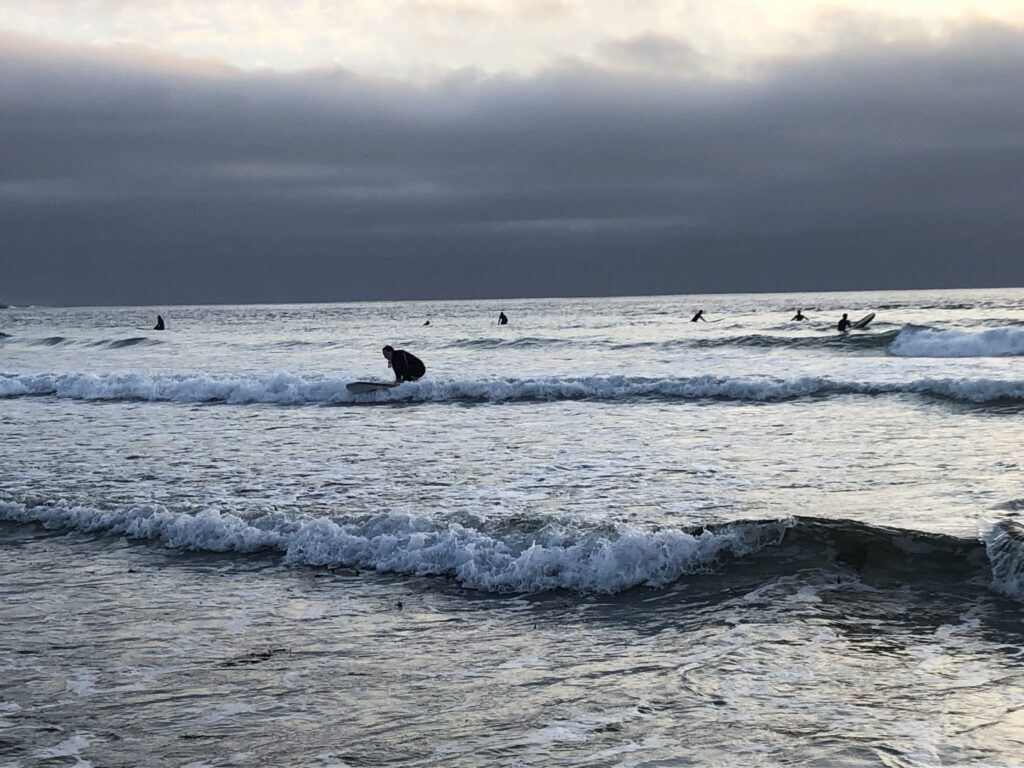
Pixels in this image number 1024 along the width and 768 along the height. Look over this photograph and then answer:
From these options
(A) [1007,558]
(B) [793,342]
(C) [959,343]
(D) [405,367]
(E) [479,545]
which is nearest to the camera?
(A) [1007,558]

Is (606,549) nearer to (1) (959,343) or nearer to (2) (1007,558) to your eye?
(2) (1007,558)

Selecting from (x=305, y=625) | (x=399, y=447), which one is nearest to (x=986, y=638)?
(x=305, y=625)

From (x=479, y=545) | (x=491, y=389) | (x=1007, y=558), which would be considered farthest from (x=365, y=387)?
(x=1007, y=558)

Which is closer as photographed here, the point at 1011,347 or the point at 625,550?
the point at 625,550

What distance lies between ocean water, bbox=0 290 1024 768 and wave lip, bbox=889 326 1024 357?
20.7 meters

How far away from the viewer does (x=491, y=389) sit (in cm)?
2500

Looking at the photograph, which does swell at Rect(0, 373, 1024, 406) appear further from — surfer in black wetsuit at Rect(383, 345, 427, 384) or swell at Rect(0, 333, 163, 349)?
swell at Rect(0, 333, 163, 349)

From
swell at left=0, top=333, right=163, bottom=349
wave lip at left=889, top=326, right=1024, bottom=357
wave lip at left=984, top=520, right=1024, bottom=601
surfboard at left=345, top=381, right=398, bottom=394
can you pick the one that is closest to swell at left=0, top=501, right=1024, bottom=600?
wave lip at left=984, top=520, right=1024, bottom=601

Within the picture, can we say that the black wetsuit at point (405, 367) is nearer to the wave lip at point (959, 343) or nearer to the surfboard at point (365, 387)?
the surfboard at point (365, 387)

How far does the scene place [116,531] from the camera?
10.1 meters

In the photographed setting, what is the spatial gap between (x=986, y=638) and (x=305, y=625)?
15.3 ft

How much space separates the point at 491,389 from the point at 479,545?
54.0ft

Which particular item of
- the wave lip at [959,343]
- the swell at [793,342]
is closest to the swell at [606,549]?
the wave lip at [959,343]

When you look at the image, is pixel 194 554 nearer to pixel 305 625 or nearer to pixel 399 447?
pixel 305 625
